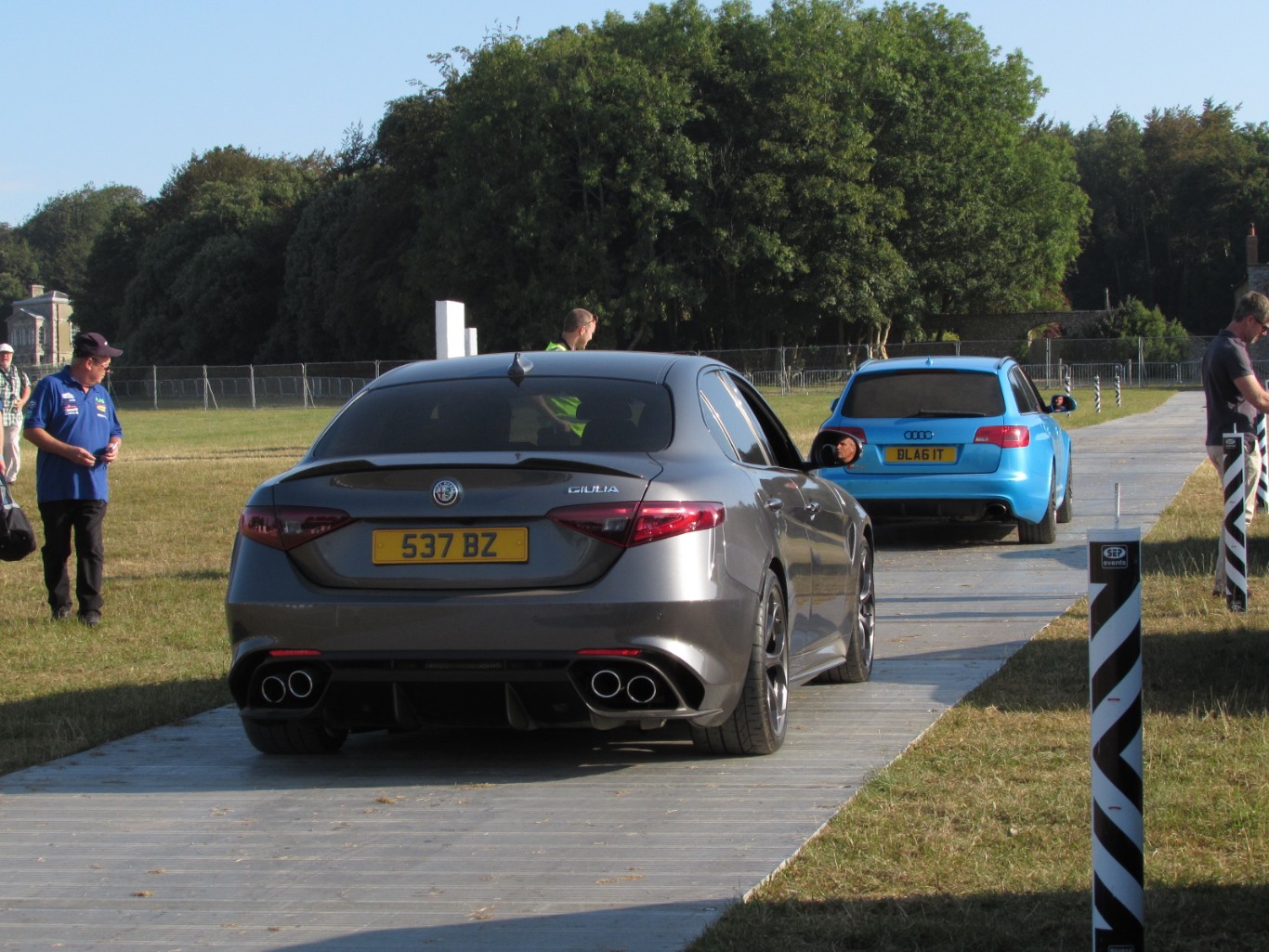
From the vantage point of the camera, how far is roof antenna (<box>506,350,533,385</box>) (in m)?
6.48

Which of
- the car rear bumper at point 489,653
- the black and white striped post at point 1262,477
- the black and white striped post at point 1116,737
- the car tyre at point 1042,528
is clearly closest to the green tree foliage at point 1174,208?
the black and white striped post at point 1262,477

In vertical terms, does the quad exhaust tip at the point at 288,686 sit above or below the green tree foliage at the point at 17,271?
below

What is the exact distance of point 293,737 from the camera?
650cm

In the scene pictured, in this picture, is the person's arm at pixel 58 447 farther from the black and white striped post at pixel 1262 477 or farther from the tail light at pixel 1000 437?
the black and white striped post at pixel 1262 477

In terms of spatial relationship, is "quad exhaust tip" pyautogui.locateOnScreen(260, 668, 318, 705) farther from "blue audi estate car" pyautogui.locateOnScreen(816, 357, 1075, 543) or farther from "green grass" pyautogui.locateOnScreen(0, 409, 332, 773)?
"blue audi estate car" pyautogui.locateOnScreen(816, 357, 1075, 543)

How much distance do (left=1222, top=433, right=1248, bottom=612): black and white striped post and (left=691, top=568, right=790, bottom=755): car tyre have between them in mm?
4229

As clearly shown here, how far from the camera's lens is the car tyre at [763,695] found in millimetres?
6113

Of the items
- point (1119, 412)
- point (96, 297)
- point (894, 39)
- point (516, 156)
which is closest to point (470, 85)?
point (516, 156)

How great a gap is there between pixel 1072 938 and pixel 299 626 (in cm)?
294

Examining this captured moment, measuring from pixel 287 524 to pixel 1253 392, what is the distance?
643 centimetres

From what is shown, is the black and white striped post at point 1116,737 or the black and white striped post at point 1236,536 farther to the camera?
the black and white striped post at point 1236,536

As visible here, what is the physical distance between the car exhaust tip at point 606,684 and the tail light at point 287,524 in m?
1.02

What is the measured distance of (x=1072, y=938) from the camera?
12.9 feet

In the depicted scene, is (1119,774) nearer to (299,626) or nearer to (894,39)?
(299,626)
